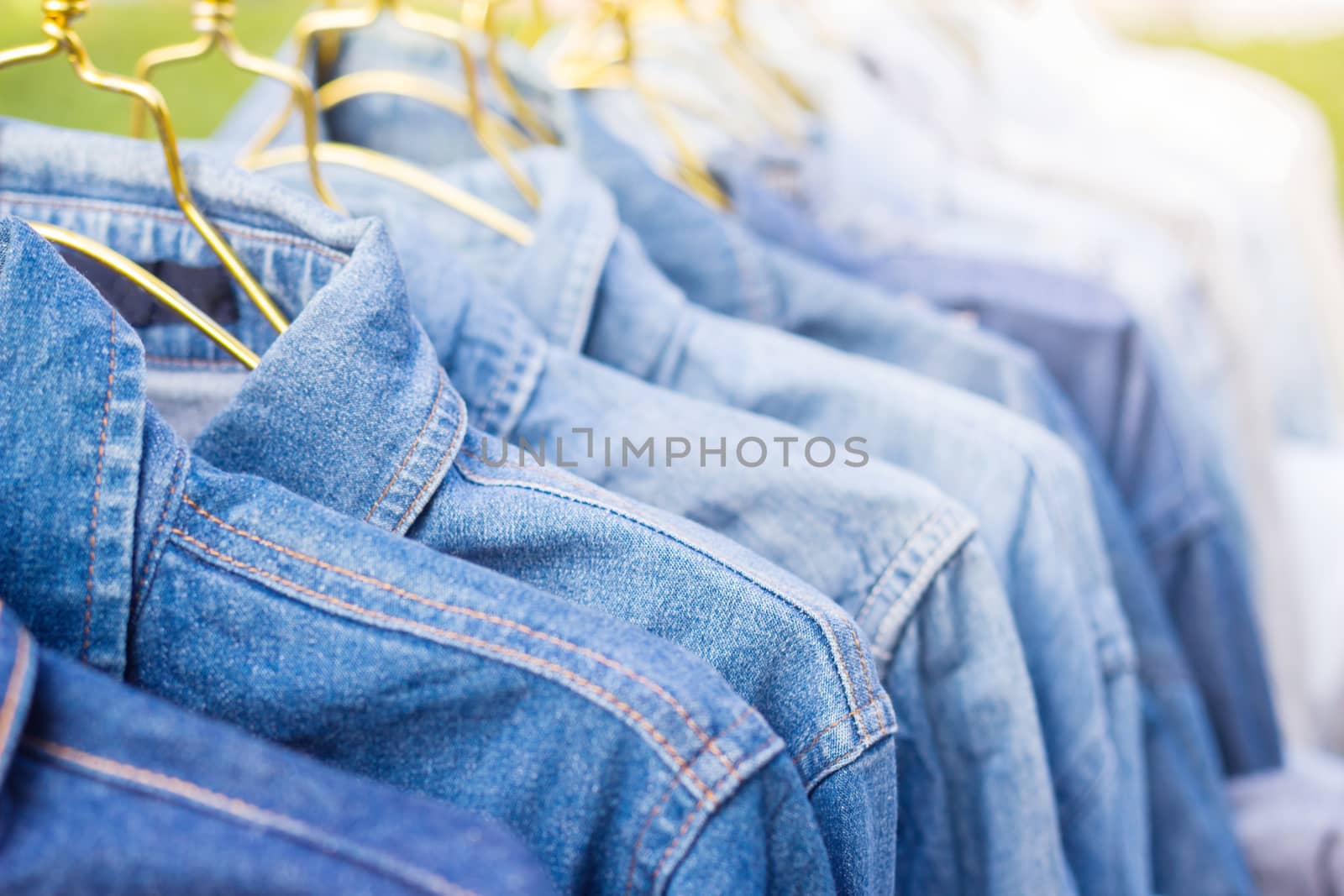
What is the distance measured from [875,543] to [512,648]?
19cm

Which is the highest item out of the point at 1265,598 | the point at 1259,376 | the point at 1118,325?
the point at 1118,325

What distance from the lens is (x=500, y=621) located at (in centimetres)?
29

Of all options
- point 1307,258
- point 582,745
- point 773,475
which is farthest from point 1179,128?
point 582,745

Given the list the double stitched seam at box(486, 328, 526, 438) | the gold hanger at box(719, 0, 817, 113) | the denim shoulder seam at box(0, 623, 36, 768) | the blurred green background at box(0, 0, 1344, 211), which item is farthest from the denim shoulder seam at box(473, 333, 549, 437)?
the blurred green background at box(0, 0, 1344, 211)

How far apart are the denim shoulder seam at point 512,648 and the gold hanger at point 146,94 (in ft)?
0.45

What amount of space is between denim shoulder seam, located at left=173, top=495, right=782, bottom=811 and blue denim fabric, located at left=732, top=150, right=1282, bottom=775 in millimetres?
433

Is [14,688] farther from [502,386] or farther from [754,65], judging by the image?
[754,65]

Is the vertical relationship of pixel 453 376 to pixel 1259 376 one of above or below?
above

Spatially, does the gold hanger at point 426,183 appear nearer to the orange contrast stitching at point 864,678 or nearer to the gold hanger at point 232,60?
the gold hanger at point 232,60

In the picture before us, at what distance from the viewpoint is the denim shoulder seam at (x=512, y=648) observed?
28 cm

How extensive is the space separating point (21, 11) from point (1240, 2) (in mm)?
3029

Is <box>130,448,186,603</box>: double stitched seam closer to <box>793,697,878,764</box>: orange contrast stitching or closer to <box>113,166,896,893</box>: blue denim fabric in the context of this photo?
<box>113,166,896,893</box>: blue denim fabric

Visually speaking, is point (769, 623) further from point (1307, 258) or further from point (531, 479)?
point (1307, 258)

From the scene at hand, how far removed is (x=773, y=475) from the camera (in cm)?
43
